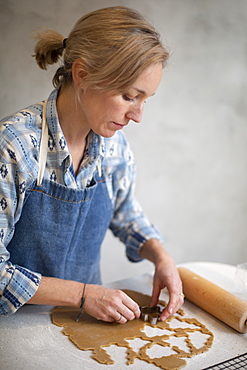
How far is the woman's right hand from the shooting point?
3.82 feet

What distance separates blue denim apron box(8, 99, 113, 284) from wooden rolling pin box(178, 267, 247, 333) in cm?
36

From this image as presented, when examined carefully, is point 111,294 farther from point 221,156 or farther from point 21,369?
point 221,156

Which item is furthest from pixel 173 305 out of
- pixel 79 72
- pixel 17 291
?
pixel 79 72

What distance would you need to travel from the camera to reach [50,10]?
1562 mm

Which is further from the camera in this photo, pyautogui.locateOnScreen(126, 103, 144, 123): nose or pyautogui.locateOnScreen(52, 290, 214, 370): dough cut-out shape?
pyautogui.locateOnScreen(126, 103, 144, 123): nose

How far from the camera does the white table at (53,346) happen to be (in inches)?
39.1

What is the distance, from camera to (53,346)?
1062mm

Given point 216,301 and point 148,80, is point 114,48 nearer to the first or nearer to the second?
point 148,80

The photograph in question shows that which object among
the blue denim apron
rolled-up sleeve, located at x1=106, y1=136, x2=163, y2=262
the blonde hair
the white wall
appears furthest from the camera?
the white wall

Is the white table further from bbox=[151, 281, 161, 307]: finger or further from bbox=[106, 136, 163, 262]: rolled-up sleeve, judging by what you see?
A: bbox=[106, 136, 163, 262]: rolled-up sleeve

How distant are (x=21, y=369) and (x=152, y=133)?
1.31m

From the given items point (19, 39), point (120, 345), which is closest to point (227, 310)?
point (120, 345)

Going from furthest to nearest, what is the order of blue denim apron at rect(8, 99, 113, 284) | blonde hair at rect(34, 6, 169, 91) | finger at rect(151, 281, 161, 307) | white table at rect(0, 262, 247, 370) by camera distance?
finger at rect(151, 281, 161, 307) → blue denim apron at rect(8, 99, 113, 284) → blonde hair at rect(34, 6, 169, 91) → white table at rect(0, 262, 247, 370)

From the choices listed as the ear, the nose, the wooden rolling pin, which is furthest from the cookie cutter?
the ear
